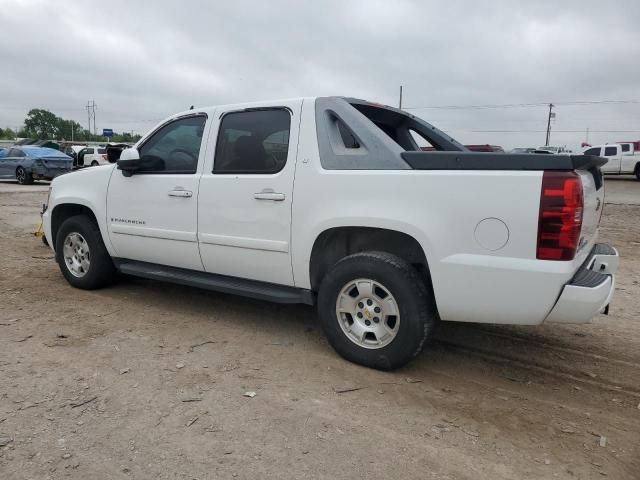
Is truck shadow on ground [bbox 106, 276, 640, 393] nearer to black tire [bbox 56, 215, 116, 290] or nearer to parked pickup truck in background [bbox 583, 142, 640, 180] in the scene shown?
black tire [bbox 56, 215, 116, 290]

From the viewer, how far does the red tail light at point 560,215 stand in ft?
9.10

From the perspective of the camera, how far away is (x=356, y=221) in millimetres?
3395

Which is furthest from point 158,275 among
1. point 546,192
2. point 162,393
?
point 546,192

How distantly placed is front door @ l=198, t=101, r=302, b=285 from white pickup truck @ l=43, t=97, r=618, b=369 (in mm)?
12

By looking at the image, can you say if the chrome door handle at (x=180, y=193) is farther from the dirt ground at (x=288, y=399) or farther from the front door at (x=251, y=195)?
the dirt ground at (x=288, y=399)

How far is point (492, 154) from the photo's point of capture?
296 cm

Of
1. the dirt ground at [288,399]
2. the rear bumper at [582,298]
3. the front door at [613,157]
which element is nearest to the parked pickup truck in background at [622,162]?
the front door at [613,157]

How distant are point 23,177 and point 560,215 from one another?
21.7 metres

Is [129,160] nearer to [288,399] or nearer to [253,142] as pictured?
[253,142]

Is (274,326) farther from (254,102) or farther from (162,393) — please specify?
(254,102)

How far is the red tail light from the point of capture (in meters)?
2.77

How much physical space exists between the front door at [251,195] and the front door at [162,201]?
0.17 meters

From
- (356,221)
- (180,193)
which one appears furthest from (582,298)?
(180,193)

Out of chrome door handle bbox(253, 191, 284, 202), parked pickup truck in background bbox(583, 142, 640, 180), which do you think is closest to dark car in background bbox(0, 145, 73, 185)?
chrome door handle bbox(253, 191, 284, 202)
